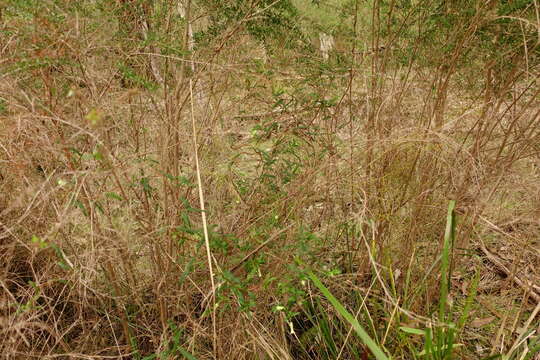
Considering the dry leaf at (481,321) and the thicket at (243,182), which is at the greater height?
the thicket at (243,182)

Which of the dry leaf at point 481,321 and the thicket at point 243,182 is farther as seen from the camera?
the dry leaf at point 481,321

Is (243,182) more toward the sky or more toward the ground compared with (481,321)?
more toward the sky

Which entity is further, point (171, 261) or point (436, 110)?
point (436, 110)

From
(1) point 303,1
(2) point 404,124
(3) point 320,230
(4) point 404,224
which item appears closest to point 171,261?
(3) point 320,230

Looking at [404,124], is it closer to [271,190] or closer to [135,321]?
[271,190]

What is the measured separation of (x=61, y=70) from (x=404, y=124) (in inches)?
62.0

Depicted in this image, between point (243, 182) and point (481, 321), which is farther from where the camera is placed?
point (481, 321)

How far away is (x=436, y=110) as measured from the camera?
2.19 m

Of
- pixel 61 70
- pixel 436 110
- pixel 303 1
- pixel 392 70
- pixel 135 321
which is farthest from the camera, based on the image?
pixel 303 1

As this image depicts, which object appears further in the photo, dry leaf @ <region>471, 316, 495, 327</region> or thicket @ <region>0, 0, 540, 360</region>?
dry leaf @ <region>471, 316, 495, 327</region>

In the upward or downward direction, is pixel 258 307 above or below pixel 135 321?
above

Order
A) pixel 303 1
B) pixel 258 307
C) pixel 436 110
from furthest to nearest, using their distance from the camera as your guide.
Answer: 1. pixel 303 1
2. pixel 436 110
3. pixel 258 307

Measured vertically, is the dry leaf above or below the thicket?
below

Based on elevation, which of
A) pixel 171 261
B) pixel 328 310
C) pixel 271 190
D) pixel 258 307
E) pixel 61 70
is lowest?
pixel 328 310
